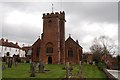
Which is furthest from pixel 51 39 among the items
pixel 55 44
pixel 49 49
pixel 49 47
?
pixel 49 49

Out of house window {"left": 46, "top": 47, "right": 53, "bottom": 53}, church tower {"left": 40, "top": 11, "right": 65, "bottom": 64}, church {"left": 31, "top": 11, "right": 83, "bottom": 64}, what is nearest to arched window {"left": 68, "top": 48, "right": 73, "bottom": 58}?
church {"left": 31, "top": 11, "right": 83, "bottom": 64}

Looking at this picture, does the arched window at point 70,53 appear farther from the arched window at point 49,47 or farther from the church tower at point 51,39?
the arched window at point 49,47

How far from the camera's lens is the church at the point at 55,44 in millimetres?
56688

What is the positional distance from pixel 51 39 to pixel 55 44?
1.59 metres

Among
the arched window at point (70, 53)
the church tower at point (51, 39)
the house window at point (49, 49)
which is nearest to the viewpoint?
the church tower at point (51, 39)

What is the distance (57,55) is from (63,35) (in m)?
6.20

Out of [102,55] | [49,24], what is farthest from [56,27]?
[102,55]

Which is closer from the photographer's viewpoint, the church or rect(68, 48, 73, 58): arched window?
the church

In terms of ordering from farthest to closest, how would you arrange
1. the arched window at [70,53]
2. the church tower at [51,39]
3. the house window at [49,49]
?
the arched window at [70,53]
the house window at [49,49]
the church tower at [51,39]

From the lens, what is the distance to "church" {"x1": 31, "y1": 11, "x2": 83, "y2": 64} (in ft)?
186

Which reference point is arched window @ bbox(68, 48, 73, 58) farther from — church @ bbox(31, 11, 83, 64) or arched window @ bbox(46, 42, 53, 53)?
arched window @ bbox(46, 42, 53, 53)

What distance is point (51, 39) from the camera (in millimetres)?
57062

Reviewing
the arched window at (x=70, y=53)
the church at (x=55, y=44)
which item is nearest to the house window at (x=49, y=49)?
the church at (x=55, y=44)

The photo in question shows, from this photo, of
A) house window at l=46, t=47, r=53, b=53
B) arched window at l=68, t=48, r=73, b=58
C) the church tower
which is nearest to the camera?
the church tower
